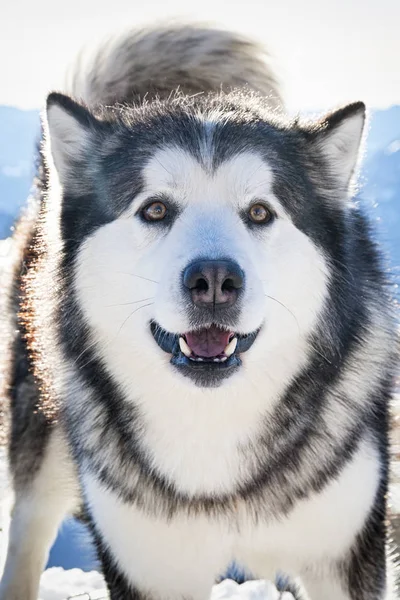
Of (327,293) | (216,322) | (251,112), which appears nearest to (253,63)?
(251,112)

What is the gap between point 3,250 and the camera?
11.6 feet

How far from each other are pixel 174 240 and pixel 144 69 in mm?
1549

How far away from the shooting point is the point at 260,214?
6.47 ft

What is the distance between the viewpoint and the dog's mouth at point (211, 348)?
6.18 ft

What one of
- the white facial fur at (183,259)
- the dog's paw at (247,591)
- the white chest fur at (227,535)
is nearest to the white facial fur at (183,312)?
the white facial fur at (183,259)

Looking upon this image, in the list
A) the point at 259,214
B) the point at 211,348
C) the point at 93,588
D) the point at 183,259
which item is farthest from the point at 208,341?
the point at 93,588

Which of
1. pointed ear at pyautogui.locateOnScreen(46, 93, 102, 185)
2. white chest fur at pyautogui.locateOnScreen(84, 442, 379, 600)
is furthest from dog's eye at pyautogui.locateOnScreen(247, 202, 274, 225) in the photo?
white chest fur at pyautogui.locateOnScreen(84, 442, 379, 600)

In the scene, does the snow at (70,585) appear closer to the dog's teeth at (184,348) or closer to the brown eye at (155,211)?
the dog's teeth at (184,348)

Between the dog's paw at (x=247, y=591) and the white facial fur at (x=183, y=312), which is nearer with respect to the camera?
the white facial fur at (x=183, y=312)

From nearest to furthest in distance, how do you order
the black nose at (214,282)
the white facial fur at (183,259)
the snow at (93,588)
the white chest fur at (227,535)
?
the black nose at (214,282) < the white facial fur at (183,259) < the white chest fur at (227,535) < the snow at (93,588)

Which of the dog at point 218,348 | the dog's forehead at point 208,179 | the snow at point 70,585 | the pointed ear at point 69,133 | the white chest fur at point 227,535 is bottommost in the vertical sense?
the snow at point 70,585

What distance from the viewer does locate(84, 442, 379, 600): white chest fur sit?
6.90 ft

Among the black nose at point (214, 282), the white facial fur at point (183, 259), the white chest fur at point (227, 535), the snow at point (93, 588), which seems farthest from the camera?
the snow at point (93, 588)

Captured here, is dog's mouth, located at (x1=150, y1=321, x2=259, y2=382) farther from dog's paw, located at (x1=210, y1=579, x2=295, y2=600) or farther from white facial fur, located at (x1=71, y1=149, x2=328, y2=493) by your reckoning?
dog's paw, located at (x1=210, y1=579, x2=295, y2=600)
